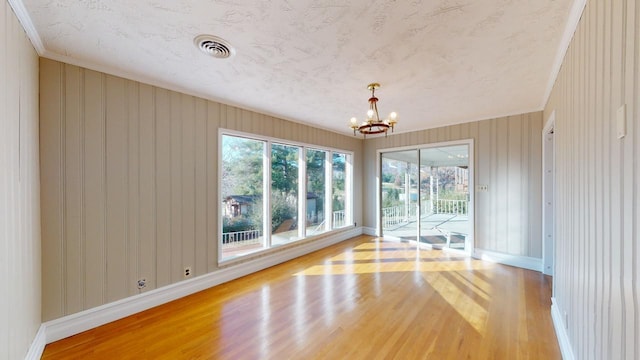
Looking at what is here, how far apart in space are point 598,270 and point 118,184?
3.76 meters

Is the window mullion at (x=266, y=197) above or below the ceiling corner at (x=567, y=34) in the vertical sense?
below

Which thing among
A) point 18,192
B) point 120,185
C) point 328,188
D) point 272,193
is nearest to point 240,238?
point 272,193

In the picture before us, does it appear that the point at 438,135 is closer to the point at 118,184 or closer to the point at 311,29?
the point at 311,29

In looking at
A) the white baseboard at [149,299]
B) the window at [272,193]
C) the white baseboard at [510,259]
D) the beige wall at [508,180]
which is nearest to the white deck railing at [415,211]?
the beige wall at [508,180]

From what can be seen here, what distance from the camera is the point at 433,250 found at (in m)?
4.81

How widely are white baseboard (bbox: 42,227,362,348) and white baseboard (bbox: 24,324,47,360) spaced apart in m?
0.04

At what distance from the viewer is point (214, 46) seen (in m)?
2.04

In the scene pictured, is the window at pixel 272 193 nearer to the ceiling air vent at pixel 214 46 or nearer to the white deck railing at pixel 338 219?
the white deck railing at pixel 338 219

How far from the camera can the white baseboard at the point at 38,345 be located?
1.82 m

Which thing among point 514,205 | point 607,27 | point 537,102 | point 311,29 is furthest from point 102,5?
point 514,205

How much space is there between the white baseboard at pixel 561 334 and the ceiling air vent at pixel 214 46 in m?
3.54

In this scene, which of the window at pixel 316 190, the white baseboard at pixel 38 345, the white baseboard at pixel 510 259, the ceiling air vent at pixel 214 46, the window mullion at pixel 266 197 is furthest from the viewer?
the window at pixel 316 190

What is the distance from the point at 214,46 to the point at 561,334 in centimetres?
382

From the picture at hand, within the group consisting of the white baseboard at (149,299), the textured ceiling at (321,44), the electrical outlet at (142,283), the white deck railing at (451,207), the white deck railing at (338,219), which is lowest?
the white baseboard at (149,299)
